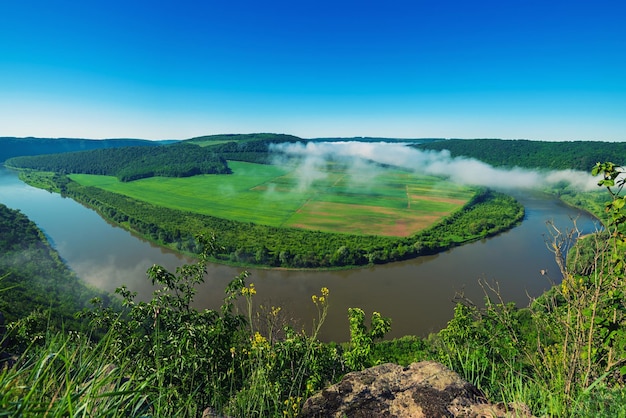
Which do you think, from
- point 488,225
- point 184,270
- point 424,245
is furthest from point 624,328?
point 488,225

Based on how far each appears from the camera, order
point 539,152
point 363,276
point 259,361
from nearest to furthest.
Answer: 1. point 259,361
2. point 363,276
3. point 539,152

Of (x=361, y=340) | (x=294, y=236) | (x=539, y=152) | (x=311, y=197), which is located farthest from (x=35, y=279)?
(x=539, y=152)

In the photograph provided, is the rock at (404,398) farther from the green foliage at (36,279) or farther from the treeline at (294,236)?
the treeline at (294,236)

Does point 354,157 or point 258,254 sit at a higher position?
point 354,157

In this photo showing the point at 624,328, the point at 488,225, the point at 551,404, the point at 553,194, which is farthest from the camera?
the point at 553,194

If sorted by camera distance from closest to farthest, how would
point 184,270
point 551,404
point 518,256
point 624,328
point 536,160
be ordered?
point 551,404
point 624,328
point 184,270
point 518,256
point 536,160

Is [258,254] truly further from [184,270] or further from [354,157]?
A: [354,157]

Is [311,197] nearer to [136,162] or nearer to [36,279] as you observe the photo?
[36,279]
